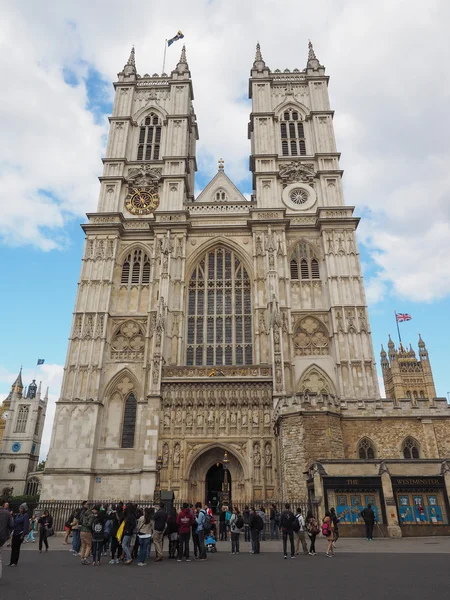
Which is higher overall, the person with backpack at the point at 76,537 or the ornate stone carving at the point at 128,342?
the ornate stone carving at the point at 128,342

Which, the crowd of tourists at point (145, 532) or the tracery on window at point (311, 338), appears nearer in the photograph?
the crowd of tourists at point (145, 532)

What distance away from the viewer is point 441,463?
56.6 ft

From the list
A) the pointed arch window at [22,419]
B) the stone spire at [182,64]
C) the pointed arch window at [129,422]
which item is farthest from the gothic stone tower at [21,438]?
the stone spire at [182,64]

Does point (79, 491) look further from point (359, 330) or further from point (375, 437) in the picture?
point (359, 330)

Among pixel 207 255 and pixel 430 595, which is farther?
pixel 207 255

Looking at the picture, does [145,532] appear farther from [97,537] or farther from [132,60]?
[132,60]

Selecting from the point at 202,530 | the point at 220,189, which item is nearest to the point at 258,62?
the point at 220,189

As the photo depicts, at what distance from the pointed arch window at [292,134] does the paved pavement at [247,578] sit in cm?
3283

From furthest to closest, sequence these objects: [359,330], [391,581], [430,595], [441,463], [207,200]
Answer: [207,200], [359,330], [441,463], [391,581], [430,595]

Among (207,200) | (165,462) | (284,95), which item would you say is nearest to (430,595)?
(165,462)

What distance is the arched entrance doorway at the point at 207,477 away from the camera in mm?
26075

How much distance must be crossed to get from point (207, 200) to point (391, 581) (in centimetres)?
3295

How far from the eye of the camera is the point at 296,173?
3675 centimetres

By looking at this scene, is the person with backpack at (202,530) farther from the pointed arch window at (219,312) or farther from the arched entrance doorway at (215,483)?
the pointed arch window at (219,312)
